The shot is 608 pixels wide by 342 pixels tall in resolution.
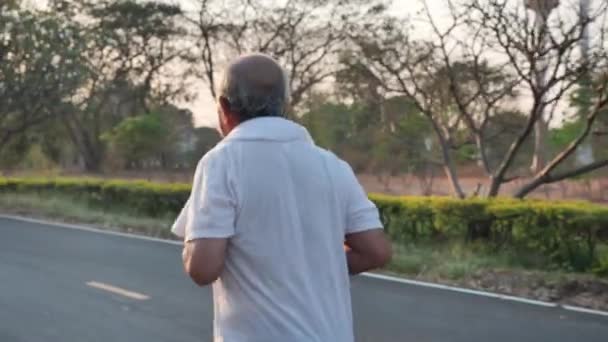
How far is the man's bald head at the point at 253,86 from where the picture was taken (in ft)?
6.73

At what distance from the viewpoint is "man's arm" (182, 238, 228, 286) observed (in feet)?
6.40

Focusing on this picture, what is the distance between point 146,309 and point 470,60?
26.5ft

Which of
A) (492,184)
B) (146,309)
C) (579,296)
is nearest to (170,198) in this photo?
(492,184)

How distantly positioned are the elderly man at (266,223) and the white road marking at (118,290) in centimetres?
594

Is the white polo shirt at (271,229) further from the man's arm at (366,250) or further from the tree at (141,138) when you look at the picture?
the tree at (141,138)

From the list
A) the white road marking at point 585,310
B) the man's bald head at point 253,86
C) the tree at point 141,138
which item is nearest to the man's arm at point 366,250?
the man's bald head at point 253,86

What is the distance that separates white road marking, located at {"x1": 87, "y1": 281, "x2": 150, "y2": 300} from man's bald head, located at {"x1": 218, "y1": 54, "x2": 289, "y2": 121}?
5992 millimetres

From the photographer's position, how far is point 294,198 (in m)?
2.01

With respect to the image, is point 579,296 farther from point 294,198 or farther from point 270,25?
point 270,25

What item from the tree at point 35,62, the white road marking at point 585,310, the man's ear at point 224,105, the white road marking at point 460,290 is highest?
the tree at point 35,62

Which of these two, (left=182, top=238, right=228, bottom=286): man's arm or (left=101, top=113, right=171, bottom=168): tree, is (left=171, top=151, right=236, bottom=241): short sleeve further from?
(left=101, top=113, right=171, bottom=168): tree

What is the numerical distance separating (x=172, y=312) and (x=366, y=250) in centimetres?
520

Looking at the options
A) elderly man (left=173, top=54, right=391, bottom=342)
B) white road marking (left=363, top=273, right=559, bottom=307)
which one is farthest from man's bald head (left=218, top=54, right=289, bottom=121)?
white road marking (left=363, top=273, right=559, bottom=307)

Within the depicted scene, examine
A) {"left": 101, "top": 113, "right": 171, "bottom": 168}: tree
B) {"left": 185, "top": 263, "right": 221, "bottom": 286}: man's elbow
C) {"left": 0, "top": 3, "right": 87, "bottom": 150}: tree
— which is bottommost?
{"left": 185, "top": 263, "right": 221, "bottom": 286}: man's elbow
